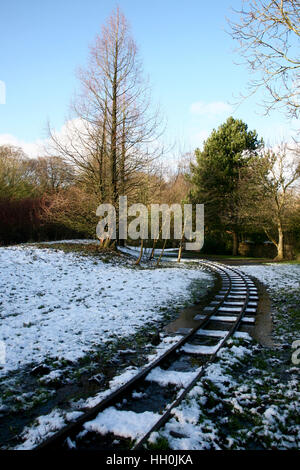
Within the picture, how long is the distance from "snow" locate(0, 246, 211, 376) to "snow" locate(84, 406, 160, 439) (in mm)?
1973

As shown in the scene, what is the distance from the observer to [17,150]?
3981 centimetres

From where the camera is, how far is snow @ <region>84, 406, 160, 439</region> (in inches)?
118

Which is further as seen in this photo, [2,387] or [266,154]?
[266,154]

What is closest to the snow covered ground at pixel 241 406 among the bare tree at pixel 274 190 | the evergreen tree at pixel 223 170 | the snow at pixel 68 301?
the snow at pixel 68 301

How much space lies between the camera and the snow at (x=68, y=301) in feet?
18.7

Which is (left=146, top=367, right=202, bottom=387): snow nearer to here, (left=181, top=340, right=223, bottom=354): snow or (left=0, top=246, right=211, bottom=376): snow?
(left=181, top=340, right=223, bottom=354): snow

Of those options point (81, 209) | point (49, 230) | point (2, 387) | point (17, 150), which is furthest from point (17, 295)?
point (17, 150)

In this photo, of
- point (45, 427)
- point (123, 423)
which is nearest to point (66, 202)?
point (45, 427)

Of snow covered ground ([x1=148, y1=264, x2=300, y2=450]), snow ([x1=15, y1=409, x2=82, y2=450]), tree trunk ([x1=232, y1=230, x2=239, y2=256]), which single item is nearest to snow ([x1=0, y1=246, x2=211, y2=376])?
snow ([x1=15, y1=409, x2=82, y2=450])

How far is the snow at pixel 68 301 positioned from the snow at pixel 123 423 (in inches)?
77.7

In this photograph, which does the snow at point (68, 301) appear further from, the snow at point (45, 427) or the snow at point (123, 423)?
the snow at point (123, 423)
